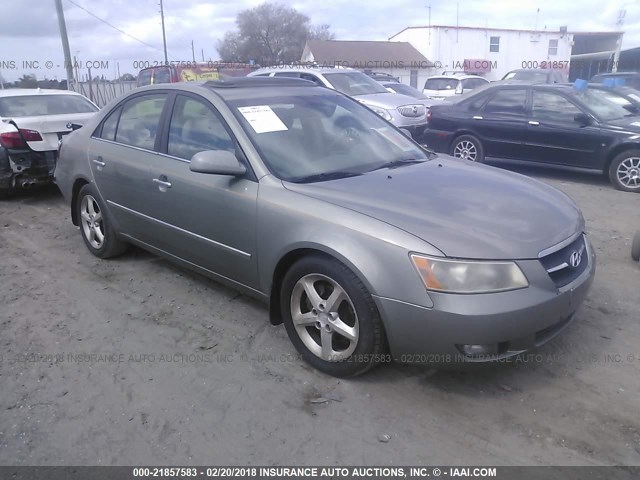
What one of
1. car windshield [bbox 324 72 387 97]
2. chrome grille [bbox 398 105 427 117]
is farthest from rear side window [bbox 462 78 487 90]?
chrome grille [bbox 398 105 427 117]

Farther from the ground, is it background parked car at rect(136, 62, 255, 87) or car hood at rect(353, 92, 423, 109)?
background parked car at rect(136, 62, 255, 87)

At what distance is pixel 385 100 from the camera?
11.1 metres

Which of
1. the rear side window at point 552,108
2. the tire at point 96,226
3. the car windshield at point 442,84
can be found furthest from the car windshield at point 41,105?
the car windshield at point 442,84

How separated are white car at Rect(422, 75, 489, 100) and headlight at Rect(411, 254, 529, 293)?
18.5 meters

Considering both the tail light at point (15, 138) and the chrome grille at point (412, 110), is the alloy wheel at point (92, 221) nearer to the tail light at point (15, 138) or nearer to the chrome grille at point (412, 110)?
the tail light at point (15, 138)

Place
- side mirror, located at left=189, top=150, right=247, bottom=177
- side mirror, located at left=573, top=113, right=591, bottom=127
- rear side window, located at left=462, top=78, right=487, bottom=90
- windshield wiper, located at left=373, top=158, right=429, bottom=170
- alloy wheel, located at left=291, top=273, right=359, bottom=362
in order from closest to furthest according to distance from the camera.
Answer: alloy wheel, located at left=291, top=273, right=359, bottom=362 < side mirror, located at left=189, top=150, right=247, bottom=177 < windshield wiper, located at left=373, top=158, right=429, bottom=170 < side mirror, located at left=573, top=113, right=591, bottom=127 < rear side window, located at left=462, top=78, right=487, bottom=90

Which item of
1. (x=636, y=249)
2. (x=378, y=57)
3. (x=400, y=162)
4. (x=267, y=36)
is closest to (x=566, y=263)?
(x=400, y=162)

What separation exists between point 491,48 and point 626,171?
3815 centimetres

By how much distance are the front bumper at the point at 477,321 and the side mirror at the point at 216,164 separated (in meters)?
1.23

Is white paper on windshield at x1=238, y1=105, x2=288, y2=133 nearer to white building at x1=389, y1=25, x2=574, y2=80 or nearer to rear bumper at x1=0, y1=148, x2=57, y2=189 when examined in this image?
rear bumper at x1=0, y1=148, x2=57, y2=189

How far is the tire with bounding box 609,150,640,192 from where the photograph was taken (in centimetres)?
752

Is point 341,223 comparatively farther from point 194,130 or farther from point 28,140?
point 28,140

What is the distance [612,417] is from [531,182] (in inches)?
64.2

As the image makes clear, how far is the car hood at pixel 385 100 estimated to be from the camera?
10898 mm
